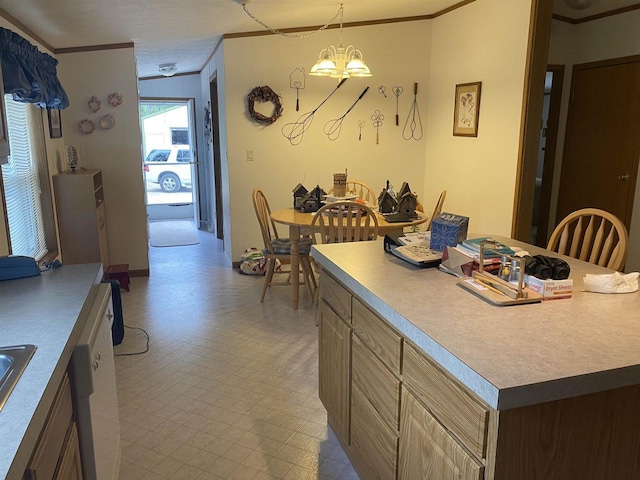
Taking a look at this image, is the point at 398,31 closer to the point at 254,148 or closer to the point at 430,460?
the point at 254,148

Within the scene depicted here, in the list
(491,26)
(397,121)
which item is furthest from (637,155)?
(397,121)

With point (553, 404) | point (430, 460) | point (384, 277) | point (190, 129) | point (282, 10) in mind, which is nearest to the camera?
point (553, 404)

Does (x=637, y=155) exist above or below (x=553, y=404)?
above

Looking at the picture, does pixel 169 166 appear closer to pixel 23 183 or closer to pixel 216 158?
pixel 216 158

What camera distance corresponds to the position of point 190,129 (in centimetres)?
758

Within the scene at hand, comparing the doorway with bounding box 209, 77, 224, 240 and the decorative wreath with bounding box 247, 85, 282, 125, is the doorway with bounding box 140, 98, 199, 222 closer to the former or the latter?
the doorway with bounding box 209, 77, 224, 240

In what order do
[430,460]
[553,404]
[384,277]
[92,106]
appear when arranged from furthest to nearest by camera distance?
[92,106] → [384,277] → [430,460] → [553,404]

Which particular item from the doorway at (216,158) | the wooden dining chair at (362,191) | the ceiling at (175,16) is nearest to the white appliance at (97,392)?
the ceiling at (175,16)

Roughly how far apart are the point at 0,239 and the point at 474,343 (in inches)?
102

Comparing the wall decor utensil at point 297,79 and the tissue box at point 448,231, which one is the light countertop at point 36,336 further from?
the wall decor utensil at point 297,79

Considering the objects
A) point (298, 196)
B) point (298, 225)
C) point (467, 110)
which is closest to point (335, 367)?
point (298, 225)

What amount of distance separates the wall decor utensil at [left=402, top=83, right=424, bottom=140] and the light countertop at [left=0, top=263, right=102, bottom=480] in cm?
388

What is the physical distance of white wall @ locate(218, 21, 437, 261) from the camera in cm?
489

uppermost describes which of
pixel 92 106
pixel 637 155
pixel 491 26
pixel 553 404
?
pixel 491 26
